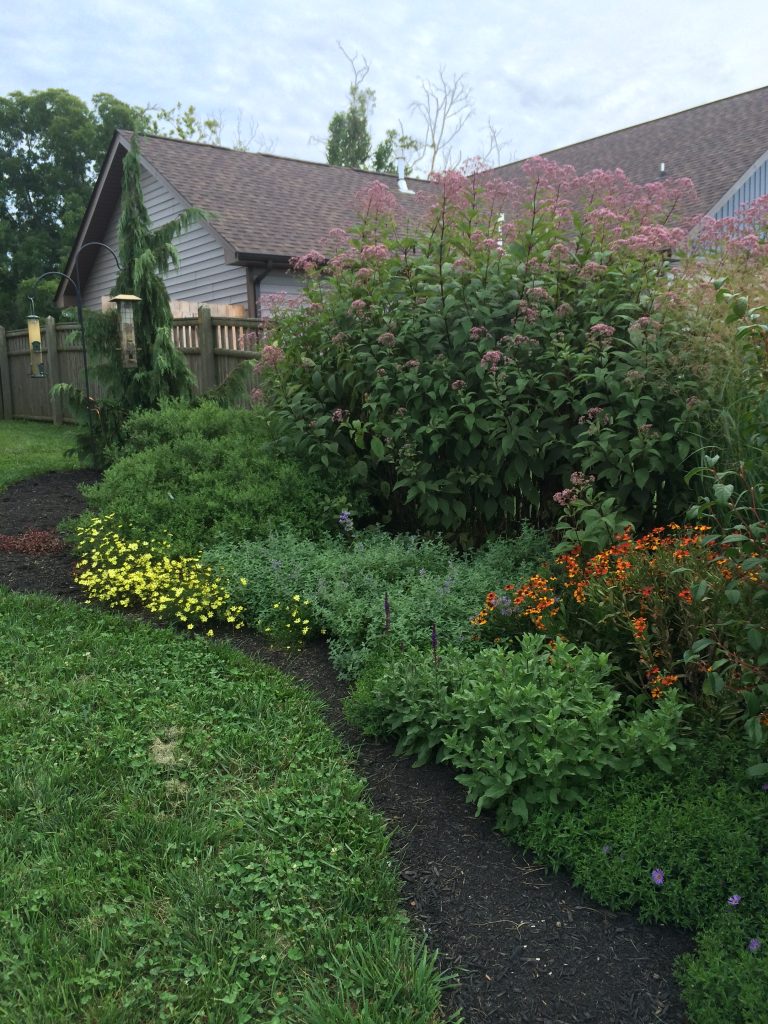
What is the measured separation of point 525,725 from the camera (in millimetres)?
2656

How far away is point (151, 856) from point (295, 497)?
10.4 feet

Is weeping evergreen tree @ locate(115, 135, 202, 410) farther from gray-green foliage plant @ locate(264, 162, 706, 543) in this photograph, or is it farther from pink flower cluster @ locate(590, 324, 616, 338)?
pink flower cluster @ locate(590, 324, 616, 338)

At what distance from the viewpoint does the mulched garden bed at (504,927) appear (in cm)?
199

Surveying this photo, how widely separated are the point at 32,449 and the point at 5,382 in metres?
6.48

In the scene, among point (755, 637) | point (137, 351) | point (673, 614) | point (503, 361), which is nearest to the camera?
point (755, 637)

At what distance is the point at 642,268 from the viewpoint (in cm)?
460

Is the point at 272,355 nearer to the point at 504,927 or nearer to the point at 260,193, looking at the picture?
the point at 504,927

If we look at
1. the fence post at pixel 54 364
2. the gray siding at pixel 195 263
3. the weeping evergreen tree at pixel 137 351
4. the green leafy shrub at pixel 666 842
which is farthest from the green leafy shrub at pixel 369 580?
the fence post at pixel 54 364

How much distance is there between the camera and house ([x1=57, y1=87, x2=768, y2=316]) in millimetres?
13297

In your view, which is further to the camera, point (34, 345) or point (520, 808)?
point (34, 345)

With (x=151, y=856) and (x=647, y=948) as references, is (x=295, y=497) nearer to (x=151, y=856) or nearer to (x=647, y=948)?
(x=151, y=856)

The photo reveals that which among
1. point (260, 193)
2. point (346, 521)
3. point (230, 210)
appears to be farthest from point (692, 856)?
point (260, 193)

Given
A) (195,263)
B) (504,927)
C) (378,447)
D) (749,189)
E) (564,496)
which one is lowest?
(504,927)

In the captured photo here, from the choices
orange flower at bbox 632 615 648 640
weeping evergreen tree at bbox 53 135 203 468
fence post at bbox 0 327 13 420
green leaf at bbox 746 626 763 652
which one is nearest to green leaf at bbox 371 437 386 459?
orange flower at bbox 632 615 648 640
